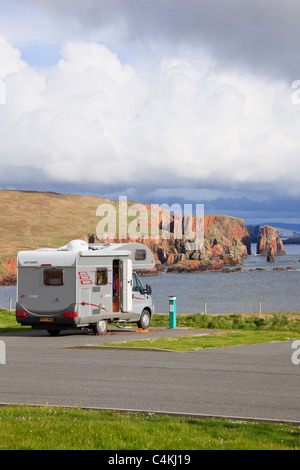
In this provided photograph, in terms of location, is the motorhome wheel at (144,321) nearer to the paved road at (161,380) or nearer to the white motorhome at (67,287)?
the white motorhome at (67,287)

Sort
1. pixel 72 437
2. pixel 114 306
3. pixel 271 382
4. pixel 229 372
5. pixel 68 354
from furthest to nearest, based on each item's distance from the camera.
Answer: pixel 114 306 < pixel 68 354 < pixel 229 372 < pixel 271 382 < pixel 72 437

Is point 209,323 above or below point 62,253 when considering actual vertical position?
below

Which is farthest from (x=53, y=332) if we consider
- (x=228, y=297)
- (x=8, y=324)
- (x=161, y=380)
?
(x=228, y=297)

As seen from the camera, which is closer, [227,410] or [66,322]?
[227,410]

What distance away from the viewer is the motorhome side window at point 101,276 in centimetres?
2405

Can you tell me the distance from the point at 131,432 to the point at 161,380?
511 centimetres

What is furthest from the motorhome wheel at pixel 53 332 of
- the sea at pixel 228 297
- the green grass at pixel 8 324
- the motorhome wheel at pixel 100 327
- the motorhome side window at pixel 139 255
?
the sea at pixel 228 297

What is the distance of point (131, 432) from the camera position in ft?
27.0

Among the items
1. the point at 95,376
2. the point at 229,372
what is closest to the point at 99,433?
the point at 95,376

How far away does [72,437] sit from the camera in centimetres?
802

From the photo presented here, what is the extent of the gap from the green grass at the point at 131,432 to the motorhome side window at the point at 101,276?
46.8 feet

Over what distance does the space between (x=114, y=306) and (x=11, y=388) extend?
13.7 m

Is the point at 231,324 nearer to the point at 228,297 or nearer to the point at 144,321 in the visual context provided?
the point at 144,321
